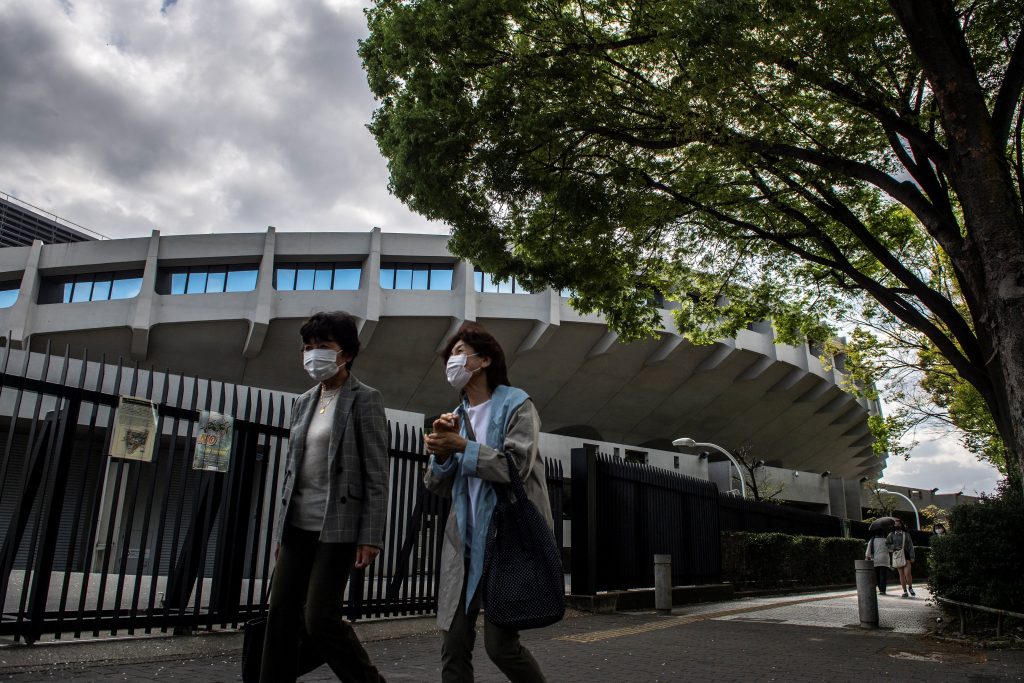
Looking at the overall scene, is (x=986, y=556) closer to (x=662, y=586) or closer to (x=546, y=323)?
(x=662, y=586)

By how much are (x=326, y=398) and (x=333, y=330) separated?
1.01 feet

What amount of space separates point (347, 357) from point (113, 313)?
27040 mm

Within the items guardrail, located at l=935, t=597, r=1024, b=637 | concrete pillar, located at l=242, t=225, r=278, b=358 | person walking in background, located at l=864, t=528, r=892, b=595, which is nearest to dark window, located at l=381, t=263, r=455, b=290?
→ concrete pillar, located at l=242, t=225, r=278, b=358

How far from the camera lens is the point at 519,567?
→ 2.46 metres

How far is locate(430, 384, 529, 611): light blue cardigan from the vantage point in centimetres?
254

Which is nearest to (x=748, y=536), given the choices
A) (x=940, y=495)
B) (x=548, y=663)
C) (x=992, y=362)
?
(x=992, y=362)

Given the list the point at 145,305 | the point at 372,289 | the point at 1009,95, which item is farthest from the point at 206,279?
the point at 1009,95

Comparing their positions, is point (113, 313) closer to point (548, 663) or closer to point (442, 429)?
point (548, 663)

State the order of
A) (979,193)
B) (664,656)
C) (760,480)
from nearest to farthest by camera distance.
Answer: (664,656)
(979,193)
(760,480)

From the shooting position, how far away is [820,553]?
18.8m

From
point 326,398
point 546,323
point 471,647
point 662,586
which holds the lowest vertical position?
point 662,586

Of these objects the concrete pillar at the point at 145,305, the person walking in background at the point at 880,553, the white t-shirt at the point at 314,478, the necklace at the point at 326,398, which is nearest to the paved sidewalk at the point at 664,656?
the white t-shirt at the point at 314,478

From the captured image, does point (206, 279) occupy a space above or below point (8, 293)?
above

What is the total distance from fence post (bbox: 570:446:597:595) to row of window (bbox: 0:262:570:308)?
18944mm
